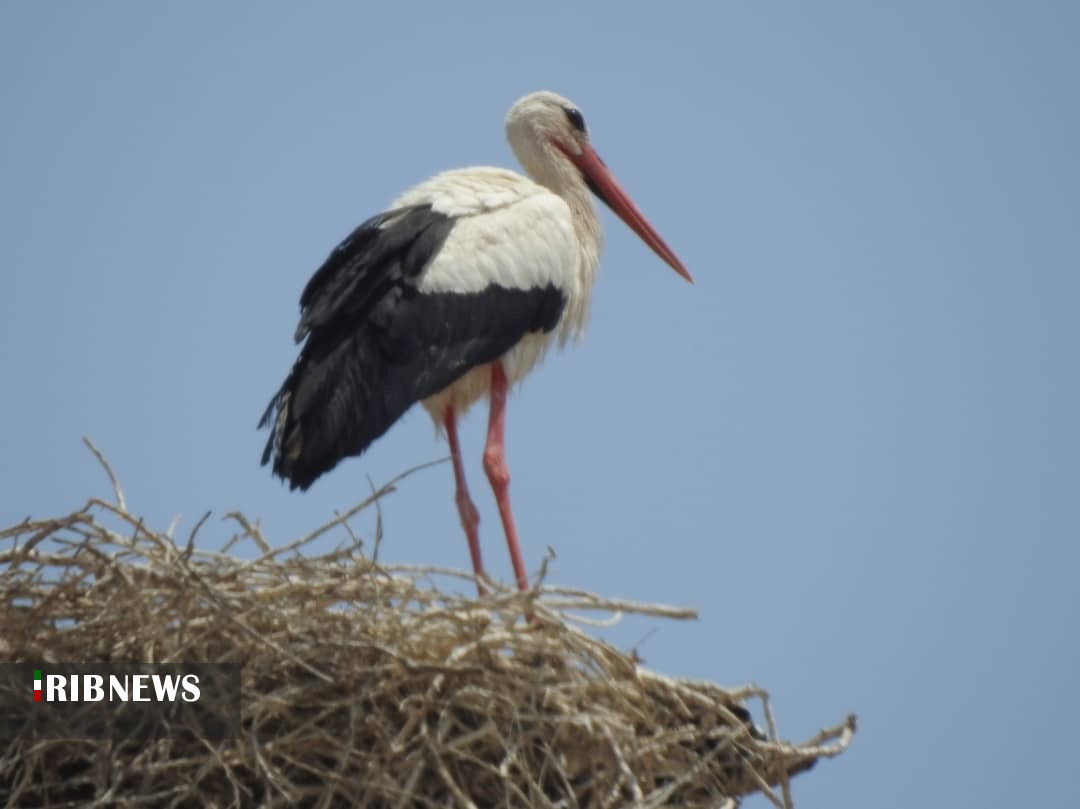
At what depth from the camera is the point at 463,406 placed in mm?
9695

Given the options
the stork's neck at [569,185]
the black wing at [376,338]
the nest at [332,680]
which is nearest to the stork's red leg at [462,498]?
the black wing at [376,338]

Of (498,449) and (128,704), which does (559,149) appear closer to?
(498,449)

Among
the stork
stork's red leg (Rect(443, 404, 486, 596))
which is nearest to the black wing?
the stork

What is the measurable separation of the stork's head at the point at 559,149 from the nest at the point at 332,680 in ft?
10.8

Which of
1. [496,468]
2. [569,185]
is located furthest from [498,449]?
[569,185]

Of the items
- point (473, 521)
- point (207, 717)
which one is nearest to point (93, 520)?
point (207, 717)

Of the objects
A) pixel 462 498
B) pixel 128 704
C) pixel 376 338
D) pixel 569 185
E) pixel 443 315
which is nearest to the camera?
pixel 128 704

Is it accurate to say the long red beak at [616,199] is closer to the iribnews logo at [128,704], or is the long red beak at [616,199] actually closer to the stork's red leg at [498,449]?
the stork's red leg at [498,449]

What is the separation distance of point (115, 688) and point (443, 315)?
2648 mm

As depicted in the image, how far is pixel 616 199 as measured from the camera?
411 inches

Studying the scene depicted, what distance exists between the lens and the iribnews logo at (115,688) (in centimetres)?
686

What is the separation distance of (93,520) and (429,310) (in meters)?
2.39

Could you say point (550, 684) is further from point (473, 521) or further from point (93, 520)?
point (473, 521)

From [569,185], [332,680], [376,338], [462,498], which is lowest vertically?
[332,680]
